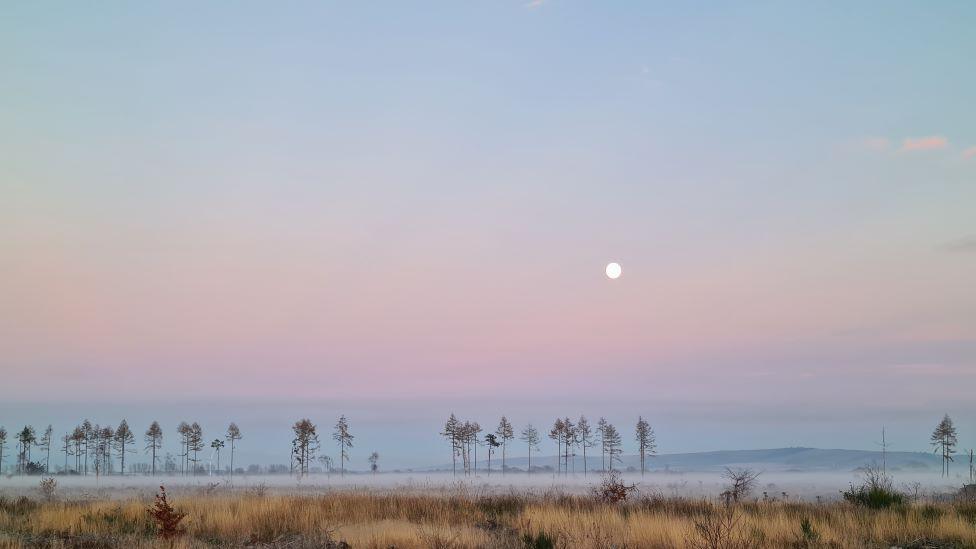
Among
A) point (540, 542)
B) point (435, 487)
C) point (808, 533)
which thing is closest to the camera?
point (540, 542)

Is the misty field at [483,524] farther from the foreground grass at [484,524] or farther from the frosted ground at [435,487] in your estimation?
the frosted ground at [435,487]

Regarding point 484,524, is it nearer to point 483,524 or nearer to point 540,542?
point 483,524

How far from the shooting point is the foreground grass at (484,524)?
49.2 feet

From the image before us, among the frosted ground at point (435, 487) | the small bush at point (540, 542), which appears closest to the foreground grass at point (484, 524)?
the small bush at point (540, 542)

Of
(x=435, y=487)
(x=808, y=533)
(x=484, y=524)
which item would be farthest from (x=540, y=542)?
(x=435, y=487)

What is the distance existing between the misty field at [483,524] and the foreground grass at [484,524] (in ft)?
0.12

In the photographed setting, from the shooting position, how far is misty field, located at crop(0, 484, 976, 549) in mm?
14984

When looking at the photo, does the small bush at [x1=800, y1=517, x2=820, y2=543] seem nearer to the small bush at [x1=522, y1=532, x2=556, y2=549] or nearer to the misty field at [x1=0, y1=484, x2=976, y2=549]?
the misty field at [x1=0, y1=484, x2=976, y2=549]

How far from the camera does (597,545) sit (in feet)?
46.2

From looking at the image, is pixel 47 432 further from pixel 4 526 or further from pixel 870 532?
pixel 870 532

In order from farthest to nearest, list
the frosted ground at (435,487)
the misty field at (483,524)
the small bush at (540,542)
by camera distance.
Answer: the frosted ground at (435,487), the misty field at (483,524), the small bush at (540,542)

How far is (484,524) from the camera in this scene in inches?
734

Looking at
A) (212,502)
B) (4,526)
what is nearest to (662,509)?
(212,502)

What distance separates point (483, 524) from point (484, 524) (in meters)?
0.04
